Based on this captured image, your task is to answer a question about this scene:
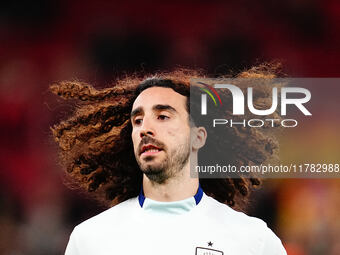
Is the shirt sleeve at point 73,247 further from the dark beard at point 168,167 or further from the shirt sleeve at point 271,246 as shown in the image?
the shirt sleeve at point 271,246

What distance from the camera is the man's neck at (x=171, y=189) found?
3184 millimetres

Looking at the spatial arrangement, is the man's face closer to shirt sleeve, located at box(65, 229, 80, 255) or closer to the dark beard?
the dark beard

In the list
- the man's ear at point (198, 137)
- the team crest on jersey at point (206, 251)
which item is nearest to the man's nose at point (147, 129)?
the man's ear at point (198, 137)

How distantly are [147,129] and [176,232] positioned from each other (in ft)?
2.08

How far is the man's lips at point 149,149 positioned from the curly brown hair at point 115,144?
46cm

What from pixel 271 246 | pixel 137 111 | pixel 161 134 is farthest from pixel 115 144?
pixel 271 246

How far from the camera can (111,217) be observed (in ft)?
10.8

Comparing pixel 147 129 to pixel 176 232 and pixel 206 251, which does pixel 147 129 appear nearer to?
pixel 176 232

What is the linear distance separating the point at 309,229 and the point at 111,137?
166 cm

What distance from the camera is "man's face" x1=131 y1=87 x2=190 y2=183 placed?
10.2 ft

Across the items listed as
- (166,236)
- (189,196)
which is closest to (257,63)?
(189,196)

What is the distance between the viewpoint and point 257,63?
410cm

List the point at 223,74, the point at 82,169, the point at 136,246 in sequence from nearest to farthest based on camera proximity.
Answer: the point at 136,246, the point at 82,169, the point at 223,74

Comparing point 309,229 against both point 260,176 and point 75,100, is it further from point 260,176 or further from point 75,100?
point 75,100
